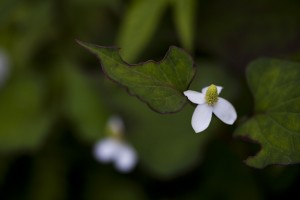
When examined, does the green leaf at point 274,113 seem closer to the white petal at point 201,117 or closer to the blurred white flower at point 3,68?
the white petal at point 201,117

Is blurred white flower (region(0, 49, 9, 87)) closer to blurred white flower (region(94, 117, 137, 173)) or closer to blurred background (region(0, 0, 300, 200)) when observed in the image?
blurred background (region(0, 0, 300, 200))

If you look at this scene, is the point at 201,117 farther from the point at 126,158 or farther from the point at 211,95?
the point at 126,158

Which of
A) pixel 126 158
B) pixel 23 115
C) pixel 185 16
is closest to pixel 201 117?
pixel 185 16

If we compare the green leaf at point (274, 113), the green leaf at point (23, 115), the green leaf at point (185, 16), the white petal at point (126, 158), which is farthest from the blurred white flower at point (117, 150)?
the green leaf at point (274, 113)

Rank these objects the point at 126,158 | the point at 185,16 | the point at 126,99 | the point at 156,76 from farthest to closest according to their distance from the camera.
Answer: the point at 126,99
the point at 126,158
the point at 185,16
the point at 156,76

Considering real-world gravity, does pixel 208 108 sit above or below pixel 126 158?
above

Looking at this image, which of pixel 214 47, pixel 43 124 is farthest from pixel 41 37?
pixel 214 47

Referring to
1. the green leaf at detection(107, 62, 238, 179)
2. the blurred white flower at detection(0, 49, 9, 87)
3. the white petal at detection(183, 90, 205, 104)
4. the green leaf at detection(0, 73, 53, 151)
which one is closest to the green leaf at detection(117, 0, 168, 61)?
the green leaf at detection(107, 62, 238, 179)

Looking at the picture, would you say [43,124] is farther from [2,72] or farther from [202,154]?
[202,154]
